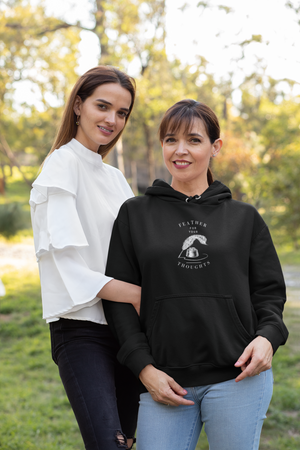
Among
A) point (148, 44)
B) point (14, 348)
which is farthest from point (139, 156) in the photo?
point (14, 348)

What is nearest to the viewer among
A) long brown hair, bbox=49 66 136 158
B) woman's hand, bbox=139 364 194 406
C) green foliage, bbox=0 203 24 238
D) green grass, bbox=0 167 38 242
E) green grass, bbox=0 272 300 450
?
woman's hand, bbox=139 364 194 406

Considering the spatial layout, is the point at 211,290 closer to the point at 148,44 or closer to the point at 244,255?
the point at 244,255

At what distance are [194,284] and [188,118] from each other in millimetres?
708

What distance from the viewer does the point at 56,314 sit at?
191 centimetres

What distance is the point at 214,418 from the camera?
174 centimetres

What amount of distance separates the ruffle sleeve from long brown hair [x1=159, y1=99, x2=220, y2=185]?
47cm

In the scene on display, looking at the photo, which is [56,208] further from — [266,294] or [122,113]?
[266,294]

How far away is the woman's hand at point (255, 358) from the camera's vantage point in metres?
1.73

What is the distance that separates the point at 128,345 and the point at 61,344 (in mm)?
Result: 353

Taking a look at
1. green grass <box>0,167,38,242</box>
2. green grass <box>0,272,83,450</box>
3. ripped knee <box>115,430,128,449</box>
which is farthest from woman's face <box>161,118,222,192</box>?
green grass <box>0,167,38,242</box>

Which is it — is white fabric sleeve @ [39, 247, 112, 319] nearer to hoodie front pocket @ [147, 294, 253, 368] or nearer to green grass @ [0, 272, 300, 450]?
hoodie front pocket @ [147, 294, 253, 368]

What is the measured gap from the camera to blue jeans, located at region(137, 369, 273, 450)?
1.72 meters

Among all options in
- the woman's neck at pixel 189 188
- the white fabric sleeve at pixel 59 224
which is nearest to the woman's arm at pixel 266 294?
the woman's neck at pixel 189 188

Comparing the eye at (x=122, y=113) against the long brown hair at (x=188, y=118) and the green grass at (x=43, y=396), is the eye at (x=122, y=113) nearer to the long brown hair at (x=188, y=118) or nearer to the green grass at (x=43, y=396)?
the long brown hair at (x=188, y=118)
